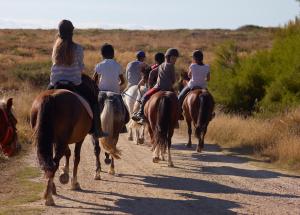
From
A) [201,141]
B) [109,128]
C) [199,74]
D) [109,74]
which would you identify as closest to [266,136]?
[201,141]

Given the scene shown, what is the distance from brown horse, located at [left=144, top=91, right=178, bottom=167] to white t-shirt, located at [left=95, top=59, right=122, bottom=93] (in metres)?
1.29

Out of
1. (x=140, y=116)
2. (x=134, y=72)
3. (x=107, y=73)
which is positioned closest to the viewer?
(x=107, y=73)

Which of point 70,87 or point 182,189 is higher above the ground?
point 70,87

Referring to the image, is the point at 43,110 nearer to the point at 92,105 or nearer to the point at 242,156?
the point at 92,105

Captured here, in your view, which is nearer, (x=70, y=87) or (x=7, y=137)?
(x=7, y=137)

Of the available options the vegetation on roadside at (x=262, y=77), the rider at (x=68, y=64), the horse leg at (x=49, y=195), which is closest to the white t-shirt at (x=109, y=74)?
the rider at (x=68, y=64)

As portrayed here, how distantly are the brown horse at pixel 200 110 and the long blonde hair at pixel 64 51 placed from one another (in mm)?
6185

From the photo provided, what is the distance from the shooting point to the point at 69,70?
9.99m

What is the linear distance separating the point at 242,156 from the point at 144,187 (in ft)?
16.7

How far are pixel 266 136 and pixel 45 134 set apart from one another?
29.5 ft

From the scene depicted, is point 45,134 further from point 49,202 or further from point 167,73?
point 167,73

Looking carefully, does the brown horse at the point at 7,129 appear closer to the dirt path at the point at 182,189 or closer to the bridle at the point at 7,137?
the bridle at the point at 7,137

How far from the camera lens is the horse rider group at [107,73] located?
32.2 feet

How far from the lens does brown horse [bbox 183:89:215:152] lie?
15.4 metres
